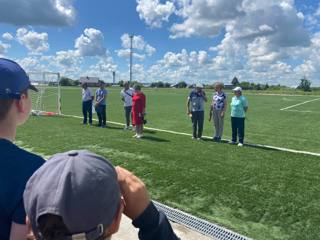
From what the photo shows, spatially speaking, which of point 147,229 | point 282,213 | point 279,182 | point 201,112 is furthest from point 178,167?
point 147,229

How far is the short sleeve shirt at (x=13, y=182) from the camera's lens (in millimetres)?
1260

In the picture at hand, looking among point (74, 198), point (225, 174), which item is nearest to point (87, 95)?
point (225, 174)

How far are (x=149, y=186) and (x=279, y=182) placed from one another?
2371 millimetres

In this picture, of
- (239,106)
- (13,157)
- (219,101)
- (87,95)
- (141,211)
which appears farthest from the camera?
(87,95)

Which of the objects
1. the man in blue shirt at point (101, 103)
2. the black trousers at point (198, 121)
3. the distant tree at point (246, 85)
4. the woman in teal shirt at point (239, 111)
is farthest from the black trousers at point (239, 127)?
the distant tree at point (246, 85)

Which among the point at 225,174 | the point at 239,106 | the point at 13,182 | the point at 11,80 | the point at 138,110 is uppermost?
the point at 11,80

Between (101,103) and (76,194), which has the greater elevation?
(76,194)

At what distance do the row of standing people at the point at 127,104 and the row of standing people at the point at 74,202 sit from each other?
10.4m

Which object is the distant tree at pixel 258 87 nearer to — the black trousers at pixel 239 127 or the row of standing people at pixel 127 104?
the row of standing people at pixel 127 104

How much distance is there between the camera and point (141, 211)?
128cm

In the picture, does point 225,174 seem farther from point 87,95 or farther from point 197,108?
point 87,95

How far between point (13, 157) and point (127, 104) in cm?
1297

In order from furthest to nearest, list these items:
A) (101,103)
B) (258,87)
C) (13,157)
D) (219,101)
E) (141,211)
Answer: (258,87) → (101,103) → (219,101) → (13,157) → (141,211)

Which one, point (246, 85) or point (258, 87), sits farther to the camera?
point (246, 85)
